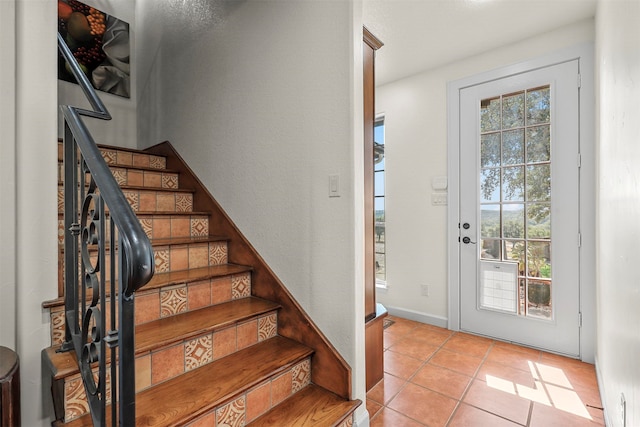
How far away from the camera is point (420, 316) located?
314 centimetres

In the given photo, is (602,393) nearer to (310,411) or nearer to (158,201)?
(310,411)

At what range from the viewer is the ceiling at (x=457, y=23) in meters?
2.19

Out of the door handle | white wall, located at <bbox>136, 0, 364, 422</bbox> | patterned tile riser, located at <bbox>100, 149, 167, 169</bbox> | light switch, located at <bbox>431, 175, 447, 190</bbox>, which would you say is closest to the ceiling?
white wall, located at <bbox>136, 0, 364, 422</bbox>

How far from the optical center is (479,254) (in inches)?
110

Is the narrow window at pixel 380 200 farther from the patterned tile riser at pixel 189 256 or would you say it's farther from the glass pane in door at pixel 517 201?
the patterned tile riser at pixel 189 256

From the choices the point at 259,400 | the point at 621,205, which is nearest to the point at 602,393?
the point at 621,205

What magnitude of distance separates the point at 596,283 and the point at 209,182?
9.19ft

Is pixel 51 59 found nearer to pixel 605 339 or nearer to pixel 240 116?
pixel 240 116

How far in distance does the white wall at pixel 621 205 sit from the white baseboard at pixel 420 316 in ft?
4.17

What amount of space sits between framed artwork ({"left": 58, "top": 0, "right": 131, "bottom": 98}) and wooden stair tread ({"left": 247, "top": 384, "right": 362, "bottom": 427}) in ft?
10.6

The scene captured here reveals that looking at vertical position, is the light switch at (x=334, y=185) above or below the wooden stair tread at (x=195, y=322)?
above

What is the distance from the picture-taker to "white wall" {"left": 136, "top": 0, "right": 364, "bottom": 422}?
1554 millimetres

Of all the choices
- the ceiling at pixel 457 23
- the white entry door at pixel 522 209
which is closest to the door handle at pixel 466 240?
the white entry door at pixel 522 209

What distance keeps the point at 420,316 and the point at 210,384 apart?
91.5 inches
